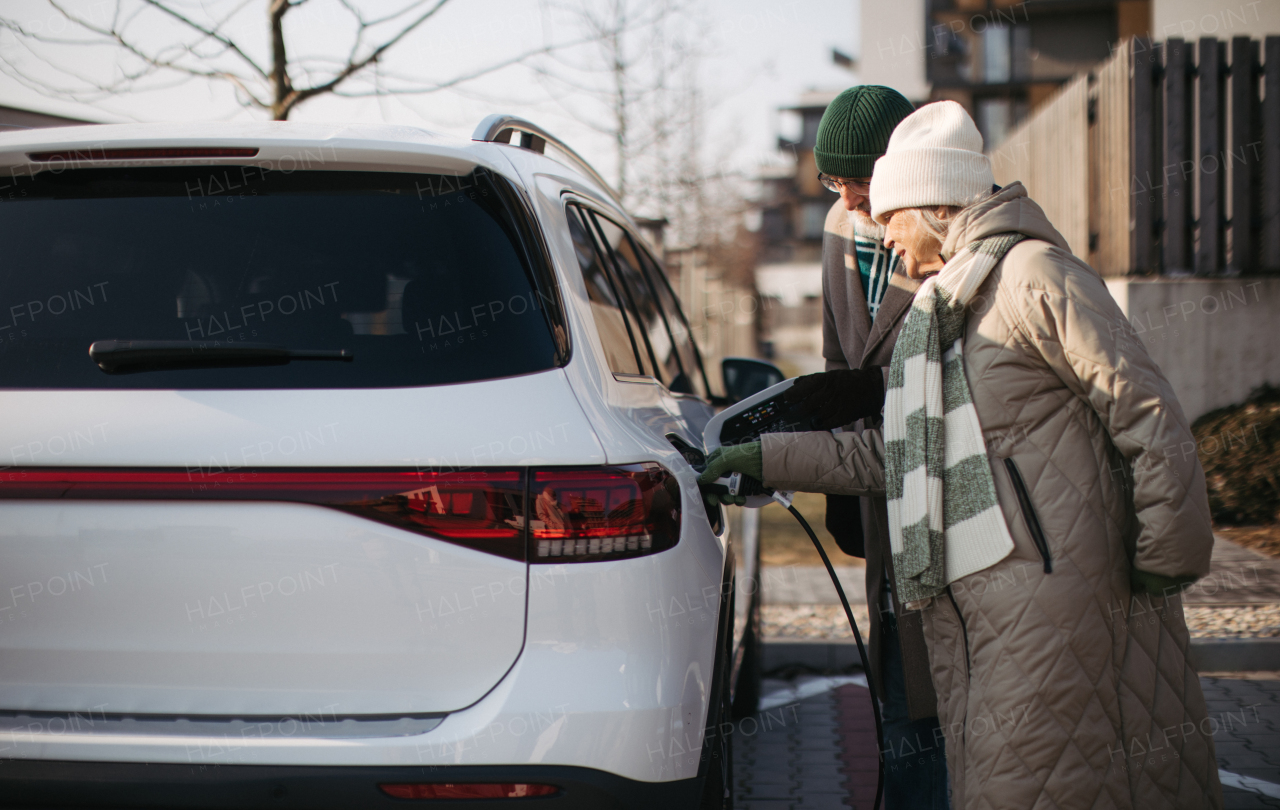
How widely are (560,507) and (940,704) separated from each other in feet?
3.46

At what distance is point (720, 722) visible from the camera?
225 centimetres

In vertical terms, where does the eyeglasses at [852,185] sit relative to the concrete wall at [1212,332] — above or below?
above

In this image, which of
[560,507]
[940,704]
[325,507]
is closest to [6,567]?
[325,507]

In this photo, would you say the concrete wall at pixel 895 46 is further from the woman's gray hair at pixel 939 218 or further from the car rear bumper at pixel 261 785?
the car rear bumper at pixel 261 785

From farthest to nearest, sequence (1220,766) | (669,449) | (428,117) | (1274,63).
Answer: (1274,63) → (428,117) → (1220,766) → (669,449)

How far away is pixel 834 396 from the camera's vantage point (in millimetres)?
2557

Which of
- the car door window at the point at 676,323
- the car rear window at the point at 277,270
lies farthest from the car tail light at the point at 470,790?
the car door window at the point at 676,323

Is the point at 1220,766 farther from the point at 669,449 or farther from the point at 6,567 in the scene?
the point at 6,567

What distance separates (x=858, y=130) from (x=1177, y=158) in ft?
21.5

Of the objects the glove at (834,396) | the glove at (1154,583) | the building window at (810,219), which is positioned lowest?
the glove at (1154,583)

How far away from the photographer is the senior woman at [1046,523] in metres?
1.96

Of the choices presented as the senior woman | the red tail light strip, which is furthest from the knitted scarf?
the red tail light strip

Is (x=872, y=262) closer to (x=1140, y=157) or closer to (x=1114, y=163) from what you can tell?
(x=1140, y=157)

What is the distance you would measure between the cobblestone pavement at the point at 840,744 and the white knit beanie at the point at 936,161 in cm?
227
